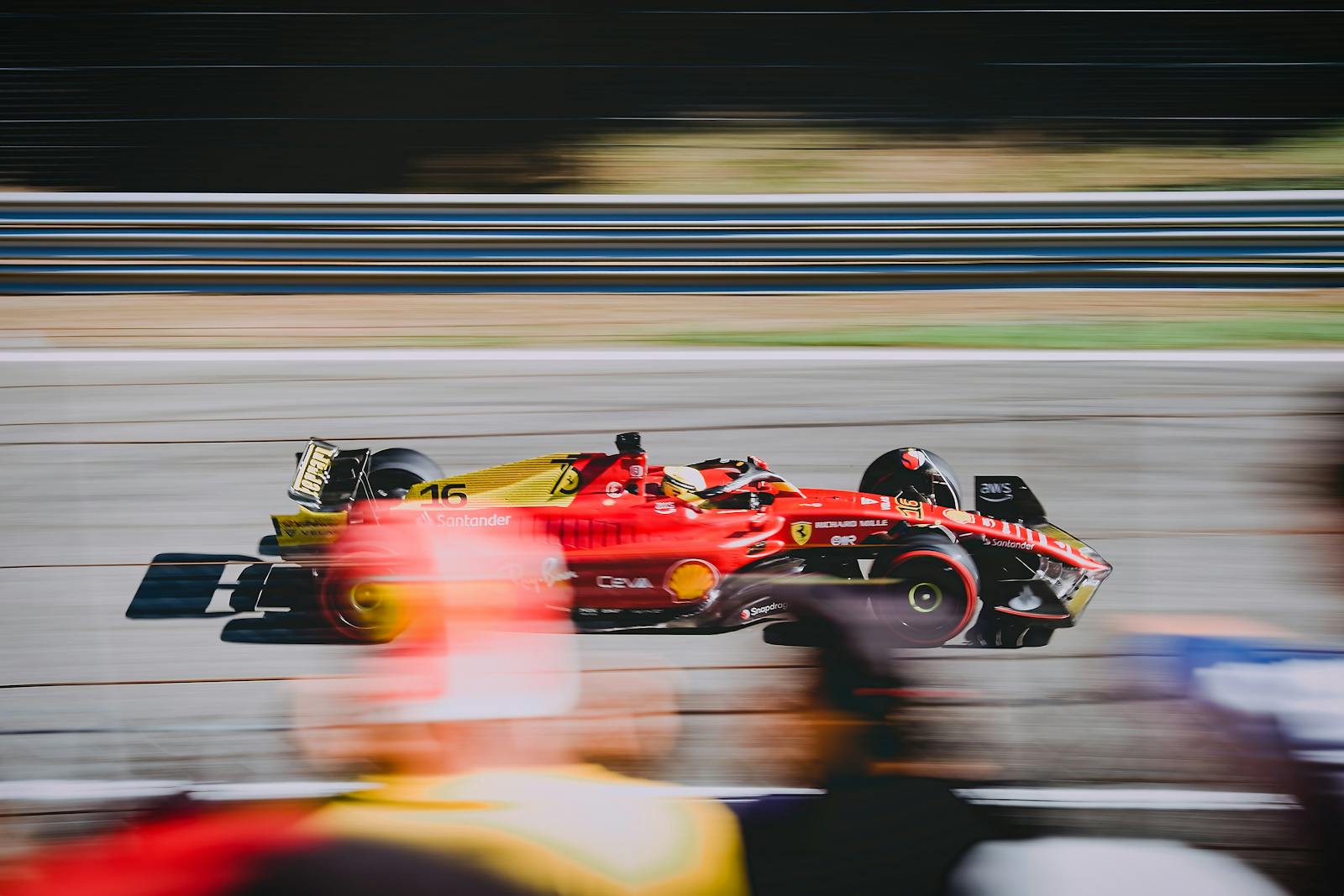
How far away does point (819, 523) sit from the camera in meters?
3.22

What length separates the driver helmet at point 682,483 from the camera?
325cm

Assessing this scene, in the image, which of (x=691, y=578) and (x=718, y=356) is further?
(x=718, y=356)

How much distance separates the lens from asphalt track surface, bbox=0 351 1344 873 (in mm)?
3057

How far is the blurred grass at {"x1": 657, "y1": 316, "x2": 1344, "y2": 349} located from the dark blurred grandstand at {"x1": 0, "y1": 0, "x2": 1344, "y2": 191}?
2.74 metres

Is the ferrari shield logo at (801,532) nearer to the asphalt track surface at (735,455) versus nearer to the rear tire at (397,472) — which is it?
the asphalt track surface at (735,455)

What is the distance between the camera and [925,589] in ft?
10.4

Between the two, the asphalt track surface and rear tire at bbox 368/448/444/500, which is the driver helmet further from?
rear tire at bbox 368/448/444/500

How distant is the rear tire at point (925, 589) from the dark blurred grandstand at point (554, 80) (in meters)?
5.06

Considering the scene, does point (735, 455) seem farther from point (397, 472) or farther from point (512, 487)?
point (397, 472)

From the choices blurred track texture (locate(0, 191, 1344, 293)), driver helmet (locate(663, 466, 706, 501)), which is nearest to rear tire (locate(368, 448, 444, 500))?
driver helmet (locate(663, 466, 706, 501))

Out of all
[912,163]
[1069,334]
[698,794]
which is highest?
[912,163]

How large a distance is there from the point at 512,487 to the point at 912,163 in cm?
519

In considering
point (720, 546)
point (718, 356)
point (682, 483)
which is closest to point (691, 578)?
point (720, 546)

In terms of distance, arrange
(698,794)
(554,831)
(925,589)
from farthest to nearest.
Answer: (925,589)
(698,794)
(554,831)
